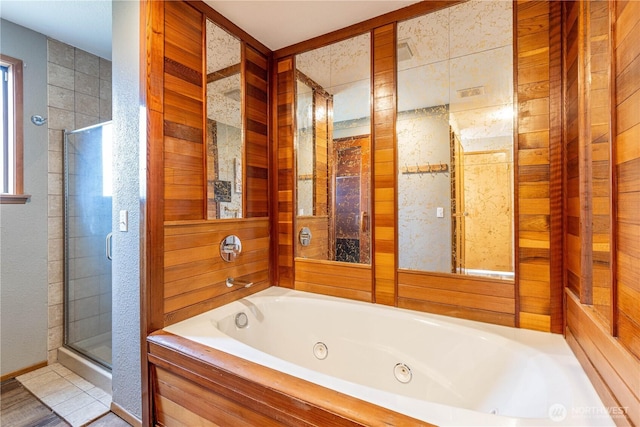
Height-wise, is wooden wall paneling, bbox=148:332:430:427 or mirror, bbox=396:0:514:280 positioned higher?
mirror, bbox=396:0:514:280

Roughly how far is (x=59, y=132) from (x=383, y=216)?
2.68m

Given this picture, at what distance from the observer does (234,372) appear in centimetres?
112

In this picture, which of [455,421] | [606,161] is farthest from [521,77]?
[455,421]

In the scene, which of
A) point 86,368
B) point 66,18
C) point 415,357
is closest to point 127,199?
point 86,368

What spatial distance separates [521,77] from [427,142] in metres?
0.55

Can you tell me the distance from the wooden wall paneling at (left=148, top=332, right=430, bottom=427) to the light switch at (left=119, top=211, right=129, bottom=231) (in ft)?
2.04

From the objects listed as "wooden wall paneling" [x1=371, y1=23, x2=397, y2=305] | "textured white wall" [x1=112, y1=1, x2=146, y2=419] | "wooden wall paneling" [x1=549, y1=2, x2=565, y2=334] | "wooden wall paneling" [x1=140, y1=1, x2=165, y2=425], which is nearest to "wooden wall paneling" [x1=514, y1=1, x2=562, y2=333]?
"wooden wall paneling" [x1=549, y1=2, x2=565, y2=334]

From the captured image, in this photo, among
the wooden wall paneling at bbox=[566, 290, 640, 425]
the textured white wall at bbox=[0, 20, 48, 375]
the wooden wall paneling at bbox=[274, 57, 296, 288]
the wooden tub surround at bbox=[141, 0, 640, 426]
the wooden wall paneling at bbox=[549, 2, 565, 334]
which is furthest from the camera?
the wooden wall paneling at bbox=[274, 57, 296, 288]

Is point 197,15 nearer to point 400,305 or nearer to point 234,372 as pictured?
point 234,372

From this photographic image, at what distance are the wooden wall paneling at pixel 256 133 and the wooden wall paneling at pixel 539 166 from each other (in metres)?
1.66

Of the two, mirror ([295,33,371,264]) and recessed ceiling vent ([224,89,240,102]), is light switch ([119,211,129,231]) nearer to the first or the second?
recessed ceiling vent ([224,89,240,102])

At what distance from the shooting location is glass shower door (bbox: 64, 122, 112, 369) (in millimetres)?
2285

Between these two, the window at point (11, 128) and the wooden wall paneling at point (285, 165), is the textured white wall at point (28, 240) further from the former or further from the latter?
the wooden wall paneling at point (285, 165)

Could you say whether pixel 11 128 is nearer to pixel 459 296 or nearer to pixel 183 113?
pixel 183 113
